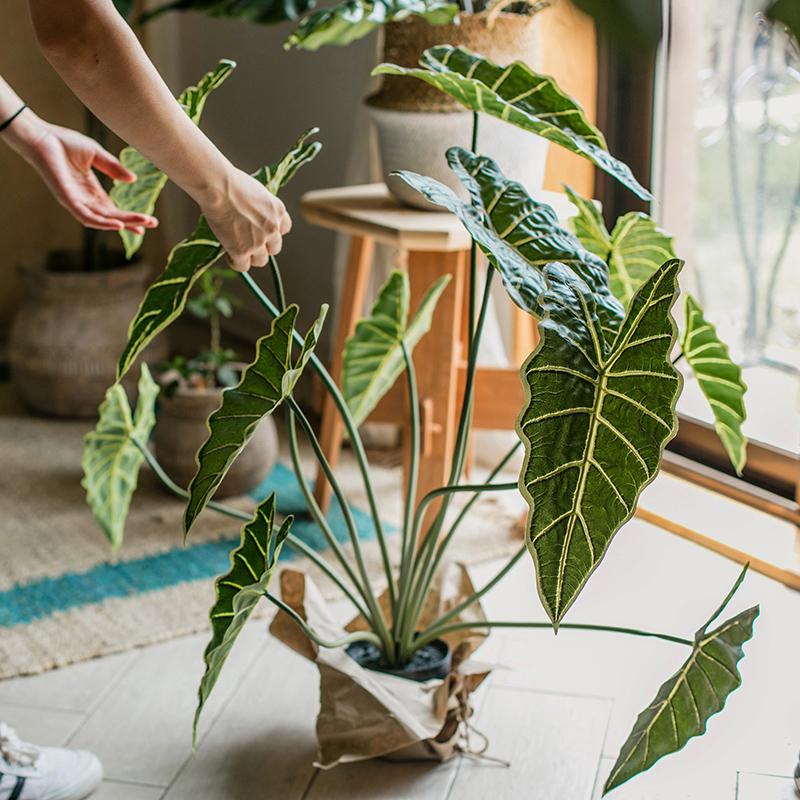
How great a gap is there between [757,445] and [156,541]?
3.89ft

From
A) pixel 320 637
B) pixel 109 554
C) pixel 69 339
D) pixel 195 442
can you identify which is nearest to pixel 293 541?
pixel 320 637

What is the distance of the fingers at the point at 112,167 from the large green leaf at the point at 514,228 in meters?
0.44

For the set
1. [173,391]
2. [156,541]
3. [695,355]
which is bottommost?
[156,541]

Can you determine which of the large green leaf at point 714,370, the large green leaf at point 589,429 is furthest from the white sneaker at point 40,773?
the large green leaf at point 714,370

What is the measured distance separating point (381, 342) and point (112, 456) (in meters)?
0.42

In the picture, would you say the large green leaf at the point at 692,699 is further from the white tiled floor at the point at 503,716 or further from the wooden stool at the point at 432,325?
the wooden stool at the point at 432,325

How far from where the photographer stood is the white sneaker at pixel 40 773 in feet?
4.30

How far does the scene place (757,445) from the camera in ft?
7.26

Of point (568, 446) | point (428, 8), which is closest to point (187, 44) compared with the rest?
point (428, 8)

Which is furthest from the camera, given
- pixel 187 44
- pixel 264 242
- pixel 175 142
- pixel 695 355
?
pixel 187 44

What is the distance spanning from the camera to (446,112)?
1.82 meters

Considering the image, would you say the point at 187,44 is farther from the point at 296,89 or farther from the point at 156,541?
the point at 156,541

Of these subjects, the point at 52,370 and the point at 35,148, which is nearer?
the point at 35,148

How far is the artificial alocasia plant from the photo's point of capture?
2.80 feet
